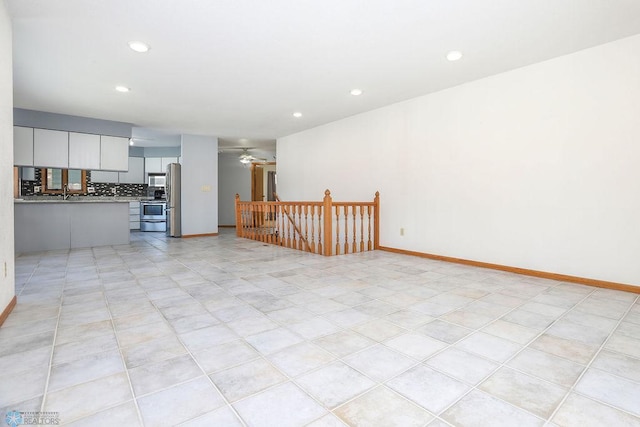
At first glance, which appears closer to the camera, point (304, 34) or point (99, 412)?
point (99, 412)

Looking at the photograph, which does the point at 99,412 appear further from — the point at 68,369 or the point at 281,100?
the point at 281,100

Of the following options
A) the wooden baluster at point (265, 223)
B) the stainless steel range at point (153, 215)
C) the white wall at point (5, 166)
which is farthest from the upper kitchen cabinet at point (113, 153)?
the white wall at point (5, 166)

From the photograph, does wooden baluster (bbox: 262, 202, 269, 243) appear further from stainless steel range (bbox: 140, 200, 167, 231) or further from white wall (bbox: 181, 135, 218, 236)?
stainless steel range (bbox: 140, 200, 167, 231)

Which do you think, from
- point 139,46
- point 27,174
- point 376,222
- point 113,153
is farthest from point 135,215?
point 376,222

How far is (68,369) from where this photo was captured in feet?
5.49

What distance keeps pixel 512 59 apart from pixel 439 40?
109 cm

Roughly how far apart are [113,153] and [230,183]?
4612mm

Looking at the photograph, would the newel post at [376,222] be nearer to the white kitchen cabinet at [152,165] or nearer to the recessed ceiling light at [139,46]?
the recessed ceiling light at [139,46]

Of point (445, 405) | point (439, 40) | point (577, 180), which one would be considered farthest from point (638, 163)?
point (445, 405)

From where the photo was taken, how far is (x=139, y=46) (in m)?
3.25

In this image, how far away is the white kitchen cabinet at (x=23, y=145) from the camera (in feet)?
18.1

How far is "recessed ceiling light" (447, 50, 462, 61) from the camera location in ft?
11.2

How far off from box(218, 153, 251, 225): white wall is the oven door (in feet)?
6.92

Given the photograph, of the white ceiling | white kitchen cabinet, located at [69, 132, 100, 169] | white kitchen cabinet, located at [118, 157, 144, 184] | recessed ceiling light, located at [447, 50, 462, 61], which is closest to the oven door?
white kitchen cabinet, located at [118, 157, 144, 184]
